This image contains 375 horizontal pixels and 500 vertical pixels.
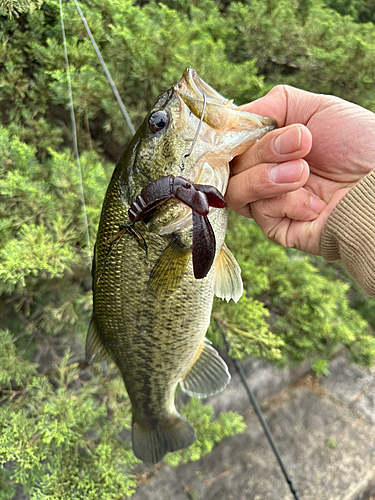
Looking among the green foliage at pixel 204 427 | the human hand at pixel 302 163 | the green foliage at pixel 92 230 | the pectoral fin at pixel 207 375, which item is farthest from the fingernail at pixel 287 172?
the green foliage at pixel 204 427

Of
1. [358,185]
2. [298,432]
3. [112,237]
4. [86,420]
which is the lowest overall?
[298,432]

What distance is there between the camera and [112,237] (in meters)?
0.96

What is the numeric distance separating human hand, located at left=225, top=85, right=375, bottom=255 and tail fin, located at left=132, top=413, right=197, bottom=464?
0.87m

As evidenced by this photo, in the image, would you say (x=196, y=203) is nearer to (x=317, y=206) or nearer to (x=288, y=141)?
(x=288, y=141)

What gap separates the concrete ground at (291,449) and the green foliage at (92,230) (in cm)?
54

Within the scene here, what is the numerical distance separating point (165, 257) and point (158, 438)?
0.85m

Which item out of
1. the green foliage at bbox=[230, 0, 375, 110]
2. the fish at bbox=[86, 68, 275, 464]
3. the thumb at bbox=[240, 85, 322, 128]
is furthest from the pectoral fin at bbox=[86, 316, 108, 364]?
the green foliage at bbox=[230, 0, 375, 110]

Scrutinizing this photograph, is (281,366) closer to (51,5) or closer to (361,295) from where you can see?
(361,295)

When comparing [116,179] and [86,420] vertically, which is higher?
[116,179]

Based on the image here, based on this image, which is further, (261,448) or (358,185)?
(261,448)

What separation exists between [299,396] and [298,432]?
301mm

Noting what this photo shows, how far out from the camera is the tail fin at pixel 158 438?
4.33 feet

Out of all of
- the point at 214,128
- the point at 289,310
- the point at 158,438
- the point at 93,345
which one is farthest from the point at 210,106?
the point at 289,310

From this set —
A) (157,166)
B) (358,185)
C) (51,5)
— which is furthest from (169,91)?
(51,5)
